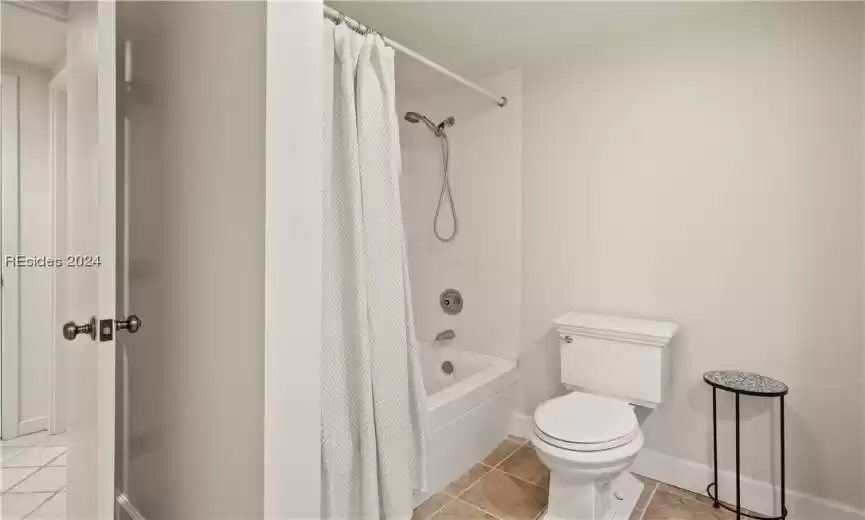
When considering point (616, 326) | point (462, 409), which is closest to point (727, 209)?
point (616, 326)

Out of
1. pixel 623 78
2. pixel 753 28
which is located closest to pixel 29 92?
pixel 623 78

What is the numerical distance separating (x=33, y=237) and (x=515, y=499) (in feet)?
6.89

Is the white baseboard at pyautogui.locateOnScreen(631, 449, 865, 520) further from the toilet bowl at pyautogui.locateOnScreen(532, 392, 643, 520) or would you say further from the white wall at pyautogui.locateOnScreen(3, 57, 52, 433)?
the white wall at pyautogui.locateOnScreen(3, 57, 52, 433)

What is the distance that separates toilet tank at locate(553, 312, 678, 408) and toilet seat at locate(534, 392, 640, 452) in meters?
0.16

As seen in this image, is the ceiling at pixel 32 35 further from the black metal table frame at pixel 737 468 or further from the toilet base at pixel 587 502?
the black metal table frame at pixel 737 468

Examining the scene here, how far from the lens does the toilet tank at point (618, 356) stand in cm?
196

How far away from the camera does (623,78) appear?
223cm

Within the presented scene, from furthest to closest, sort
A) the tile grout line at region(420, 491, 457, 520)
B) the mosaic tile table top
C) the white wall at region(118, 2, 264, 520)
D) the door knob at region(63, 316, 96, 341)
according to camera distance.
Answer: the tile grout line at region(420, 491, 457, 520) → the mosaic tile table top → the door knob at region(63, 316, 96, 341) → the white wall at region(118, 2, 264, 520)

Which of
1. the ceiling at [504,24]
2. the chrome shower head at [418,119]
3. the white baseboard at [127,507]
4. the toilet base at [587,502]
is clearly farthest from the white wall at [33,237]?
the toilet base at [587,502]

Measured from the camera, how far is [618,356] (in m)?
2.03

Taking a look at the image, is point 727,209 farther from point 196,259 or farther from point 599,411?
point 196,259

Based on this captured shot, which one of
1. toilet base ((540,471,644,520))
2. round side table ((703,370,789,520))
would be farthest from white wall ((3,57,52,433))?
round side table ((703,370,789,520))

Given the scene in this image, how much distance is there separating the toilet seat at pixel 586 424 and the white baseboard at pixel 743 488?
21.8 inches

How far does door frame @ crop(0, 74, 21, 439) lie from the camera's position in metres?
1.39
